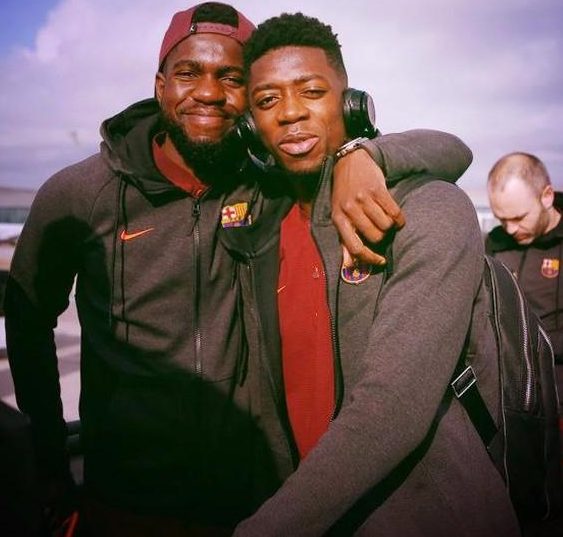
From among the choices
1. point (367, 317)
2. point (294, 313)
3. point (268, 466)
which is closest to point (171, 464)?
point (268, 466)

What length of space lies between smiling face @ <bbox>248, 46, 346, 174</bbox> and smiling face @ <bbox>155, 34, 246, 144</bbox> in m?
0.24

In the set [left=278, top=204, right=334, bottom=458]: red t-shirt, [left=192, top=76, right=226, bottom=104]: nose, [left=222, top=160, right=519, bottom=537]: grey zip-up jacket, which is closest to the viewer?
[left=222, top=160, right=519, bottom=537]: grey zip-up jacket

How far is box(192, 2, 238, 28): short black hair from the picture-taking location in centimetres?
233

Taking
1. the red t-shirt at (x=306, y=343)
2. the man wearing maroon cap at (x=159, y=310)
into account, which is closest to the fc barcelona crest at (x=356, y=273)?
the red t-shirt at (x=306, y=343)

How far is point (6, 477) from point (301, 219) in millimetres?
1462

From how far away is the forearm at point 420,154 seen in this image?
5.43 ft

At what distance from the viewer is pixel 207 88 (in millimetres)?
2258

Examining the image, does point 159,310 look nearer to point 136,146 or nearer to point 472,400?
point 136,146

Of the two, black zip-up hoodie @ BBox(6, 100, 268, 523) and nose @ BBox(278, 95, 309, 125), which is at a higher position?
nose @ BBox(278, 95, 309, 125)

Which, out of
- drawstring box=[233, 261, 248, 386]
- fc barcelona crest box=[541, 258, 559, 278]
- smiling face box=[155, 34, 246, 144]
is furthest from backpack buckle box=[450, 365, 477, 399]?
fc barcelona crest box=[541, 258, 559, 278]

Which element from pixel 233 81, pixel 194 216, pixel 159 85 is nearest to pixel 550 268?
pixel 233 81

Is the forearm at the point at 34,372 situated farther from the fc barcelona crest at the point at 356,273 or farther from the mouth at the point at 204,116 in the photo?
the fc barcelona crest at the point at 356,273

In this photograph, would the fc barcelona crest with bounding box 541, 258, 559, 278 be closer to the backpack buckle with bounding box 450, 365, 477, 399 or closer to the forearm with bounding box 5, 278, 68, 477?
the backpack buckle with bounding box 450, 365, 477, 399

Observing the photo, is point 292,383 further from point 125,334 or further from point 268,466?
point 125,334
